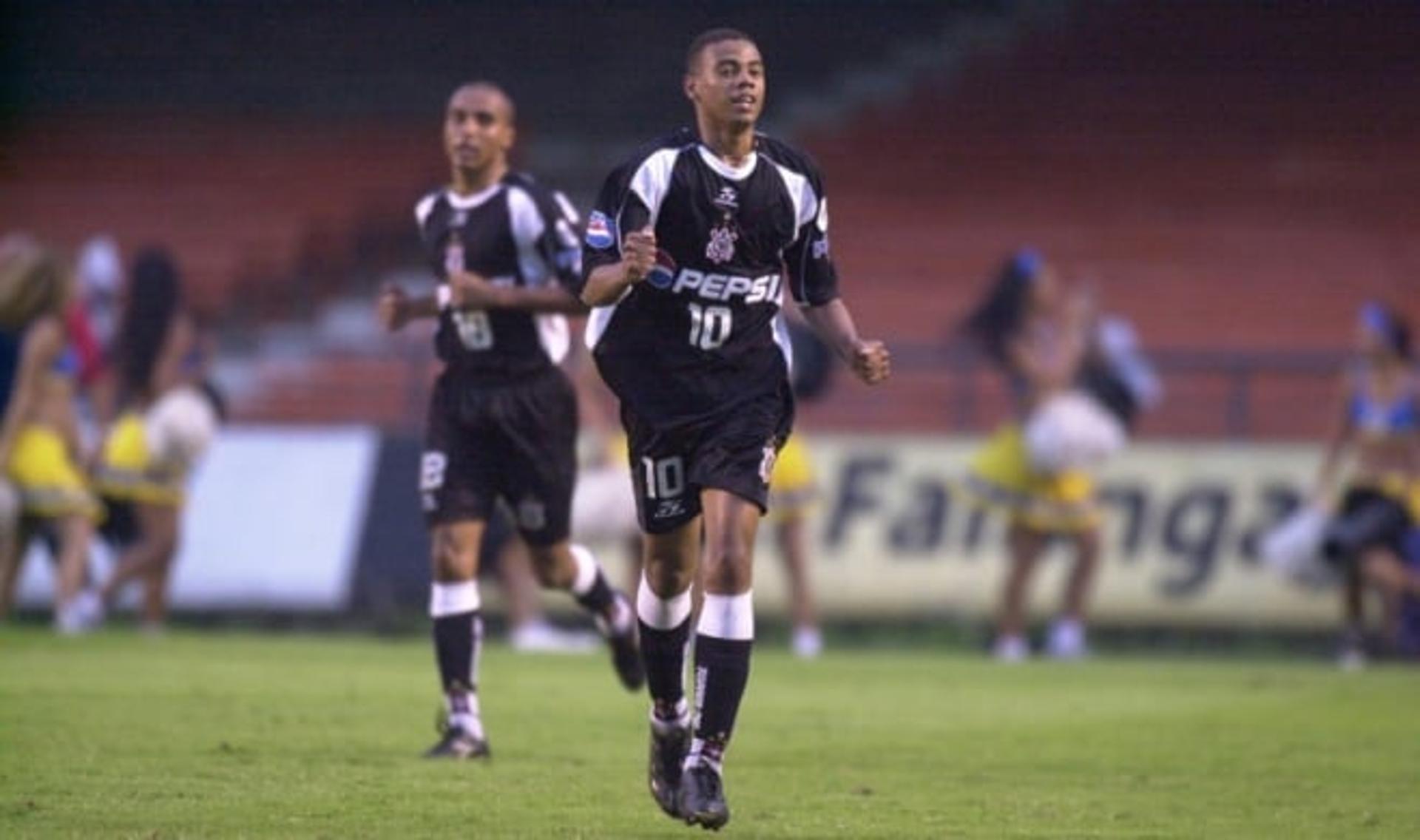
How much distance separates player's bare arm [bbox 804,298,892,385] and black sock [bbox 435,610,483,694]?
2283 mm

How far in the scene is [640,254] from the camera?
9.34 metres

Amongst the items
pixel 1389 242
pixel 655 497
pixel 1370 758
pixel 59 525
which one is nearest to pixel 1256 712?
pixel 1370 758

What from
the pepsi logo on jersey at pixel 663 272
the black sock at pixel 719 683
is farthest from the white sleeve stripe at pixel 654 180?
the black sock at pixel 719 683

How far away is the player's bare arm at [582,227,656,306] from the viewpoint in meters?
9.34

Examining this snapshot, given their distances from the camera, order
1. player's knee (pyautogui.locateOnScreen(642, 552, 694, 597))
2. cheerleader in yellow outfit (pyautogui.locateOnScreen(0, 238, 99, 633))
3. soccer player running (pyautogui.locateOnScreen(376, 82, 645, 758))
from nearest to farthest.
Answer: player's knee (pyautogui.locateOnScreen(642, 552, 694, 597)) → soccer player running (pyautogui.locateOnScreen(376, 82, 645, 758)) → cheerleader in yellow outfit (pyautogui.locateOnScreen(0, 238, 99, 633))

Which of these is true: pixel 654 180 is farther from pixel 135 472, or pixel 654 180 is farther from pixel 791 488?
pixel 135 472

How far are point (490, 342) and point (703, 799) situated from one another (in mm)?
3813

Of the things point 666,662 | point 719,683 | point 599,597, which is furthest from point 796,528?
point 719,683

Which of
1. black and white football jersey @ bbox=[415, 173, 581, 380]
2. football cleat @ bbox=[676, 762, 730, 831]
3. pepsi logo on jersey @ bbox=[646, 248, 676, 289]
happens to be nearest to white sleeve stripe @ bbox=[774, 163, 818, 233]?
pepsi logo on jersey @ bbox=[646, 248, 676, 289]

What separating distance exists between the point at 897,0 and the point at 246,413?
896cm

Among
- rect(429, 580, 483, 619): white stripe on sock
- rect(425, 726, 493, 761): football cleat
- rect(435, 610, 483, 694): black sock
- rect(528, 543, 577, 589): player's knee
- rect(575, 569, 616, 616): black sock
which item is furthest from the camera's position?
rect(575, 569, 616, 616): black sock

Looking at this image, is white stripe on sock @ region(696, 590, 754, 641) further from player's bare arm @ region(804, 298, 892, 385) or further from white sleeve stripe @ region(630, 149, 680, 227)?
white sleeve stripe @ region(630, 149, 680, 227)

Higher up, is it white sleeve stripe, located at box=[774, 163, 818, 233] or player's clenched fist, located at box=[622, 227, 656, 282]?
white sleeve stripe, located at box=[774, 163, 818, 233]

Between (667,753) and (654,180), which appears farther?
(667,753)
